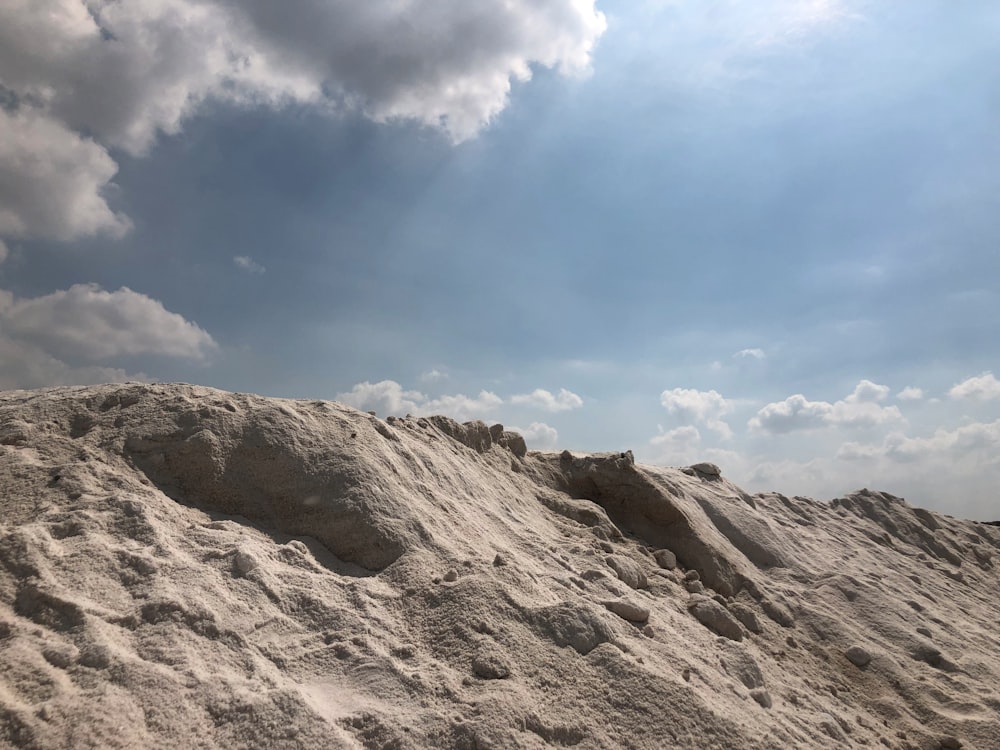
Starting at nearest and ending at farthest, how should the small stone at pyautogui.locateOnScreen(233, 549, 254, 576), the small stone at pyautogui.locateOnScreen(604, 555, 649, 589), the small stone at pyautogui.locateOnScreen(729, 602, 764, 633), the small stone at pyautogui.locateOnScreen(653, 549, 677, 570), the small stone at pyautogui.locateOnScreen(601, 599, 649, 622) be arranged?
the small stone at pyautogui.locateOnScreen(233, 549, 254, 576)
the small stone at pyautogui.locateOnScreen(601, 599, 649, 622)
the small stone at pyautogui.locateOnScreen(604, 555, 649, 589)
the small stone at pyautogui.locateOnScreen(729, 602, 764, 633)
the small stone at pyautogui.locateOnScreen(653, 549, 677, 570)

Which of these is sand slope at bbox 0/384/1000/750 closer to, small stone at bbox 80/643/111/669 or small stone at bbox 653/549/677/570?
small stone at bbox 80/643/111/669

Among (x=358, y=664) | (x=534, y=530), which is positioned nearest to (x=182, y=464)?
(x=358, y=664)

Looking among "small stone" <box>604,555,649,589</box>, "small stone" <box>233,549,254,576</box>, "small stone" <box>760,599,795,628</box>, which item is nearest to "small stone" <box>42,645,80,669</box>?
"small stone" <box>233,549,254,576</box>

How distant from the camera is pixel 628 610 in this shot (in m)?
4.55

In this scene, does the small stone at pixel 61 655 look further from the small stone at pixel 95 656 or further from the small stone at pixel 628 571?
the small stone at pixel 628 571

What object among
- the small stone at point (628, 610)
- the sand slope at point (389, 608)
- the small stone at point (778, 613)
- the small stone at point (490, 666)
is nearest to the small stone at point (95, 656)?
the sand slope at point (389, 608)

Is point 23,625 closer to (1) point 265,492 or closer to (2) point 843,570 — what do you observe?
(1) point 265,492

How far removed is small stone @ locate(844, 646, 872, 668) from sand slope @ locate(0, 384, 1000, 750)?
2cm

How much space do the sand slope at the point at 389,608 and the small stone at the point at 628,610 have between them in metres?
0.02

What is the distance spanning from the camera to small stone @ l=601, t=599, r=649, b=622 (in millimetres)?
4551

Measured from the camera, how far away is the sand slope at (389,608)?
3053mm

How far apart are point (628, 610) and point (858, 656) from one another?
2.95m

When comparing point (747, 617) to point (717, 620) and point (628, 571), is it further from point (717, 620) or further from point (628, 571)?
point (628, 571)

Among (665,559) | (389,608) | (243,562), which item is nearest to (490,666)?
(389,608)
